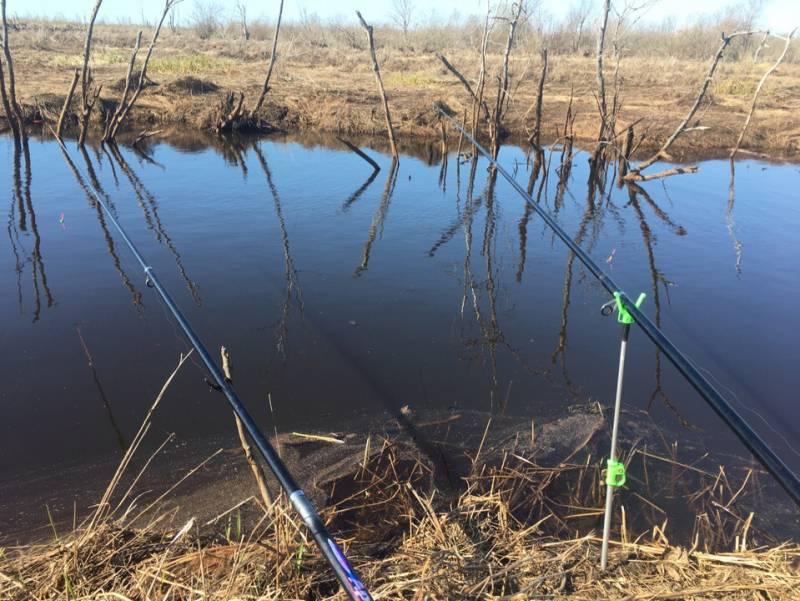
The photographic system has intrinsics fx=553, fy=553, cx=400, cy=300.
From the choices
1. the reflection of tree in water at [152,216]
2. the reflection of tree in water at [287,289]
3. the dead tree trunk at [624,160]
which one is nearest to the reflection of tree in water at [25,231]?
the reflection of tree in water at [152,216]

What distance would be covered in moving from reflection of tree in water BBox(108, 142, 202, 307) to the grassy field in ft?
18.5

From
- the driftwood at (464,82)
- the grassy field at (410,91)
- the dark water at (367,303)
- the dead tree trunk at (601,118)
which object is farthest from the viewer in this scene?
A: the grassy field at (410,91)

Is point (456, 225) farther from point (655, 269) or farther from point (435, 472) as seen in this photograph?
point (435, 472)

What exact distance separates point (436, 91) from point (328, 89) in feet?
13.0

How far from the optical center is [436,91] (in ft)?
66.8

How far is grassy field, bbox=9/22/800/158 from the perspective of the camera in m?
15.7

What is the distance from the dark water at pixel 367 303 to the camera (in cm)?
418

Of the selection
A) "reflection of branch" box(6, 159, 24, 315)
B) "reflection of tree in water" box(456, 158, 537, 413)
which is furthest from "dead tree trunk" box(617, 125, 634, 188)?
"reflection of branch" box(6, 159, 24, 315)

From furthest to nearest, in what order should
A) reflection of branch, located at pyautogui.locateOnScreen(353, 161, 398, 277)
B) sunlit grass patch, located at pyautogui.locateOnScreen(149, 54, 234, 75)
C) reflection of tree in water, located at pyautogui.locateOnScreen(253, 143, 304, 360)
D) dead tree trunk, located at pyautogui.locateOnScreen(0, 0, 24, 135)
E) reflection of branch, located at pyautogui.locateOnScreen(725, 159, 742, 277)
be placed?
sunlit grass patch, located at pyautogui.locateOnScreen(149, 54, 234, 75) < dead tree trunk, located at pyautogui.locateOnScreen(0, 0, 24, 135) < reflection of branch, located at pyautogui.locateOnScreen(725, 159, 742, 277) < reflection of branch, located at pyautogui.locateOnScreen(353, 161, 398, 277) < reflection of tree in water, located at pyautogui.locateOnScreen(253, 143, 304, 360)

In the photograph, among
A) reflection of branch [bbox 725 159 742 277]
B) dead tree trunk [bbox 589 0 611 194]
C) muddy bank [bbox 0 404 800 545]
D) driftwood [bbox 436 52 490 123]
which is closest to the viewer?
muddy bank [bbox 0 404 800 545]

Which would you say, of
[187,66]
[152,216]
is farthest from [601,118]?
[187,66]

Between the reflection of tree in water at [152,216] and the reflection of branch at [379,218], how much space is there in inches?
72.3

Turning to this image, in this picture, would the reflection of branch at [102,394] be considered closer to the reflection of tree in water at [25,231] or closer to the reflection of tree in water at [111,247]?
the reflection of tree in water at [111,247]

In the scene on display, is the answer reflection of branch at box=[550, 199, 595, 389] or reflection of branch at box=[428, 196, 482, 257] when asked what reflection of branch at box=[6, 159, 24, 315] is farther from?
reflection of branch at box=[550, 199, 595, 389]
